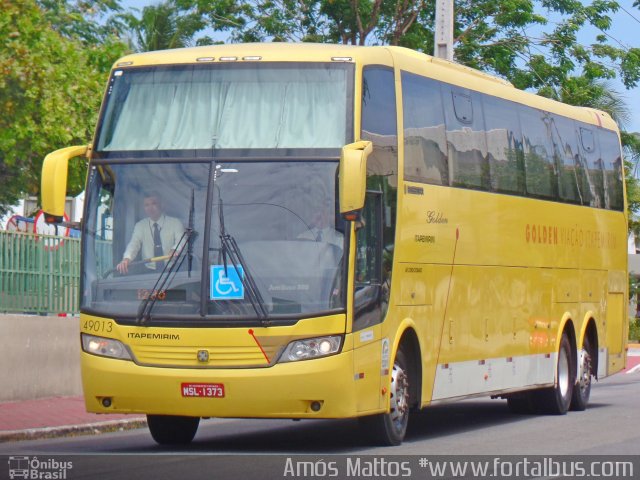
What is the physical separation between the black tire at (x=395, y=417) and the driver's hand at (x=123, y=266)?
8.95 feet

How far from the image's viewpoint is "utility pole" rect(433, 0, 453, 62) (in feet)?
78.3

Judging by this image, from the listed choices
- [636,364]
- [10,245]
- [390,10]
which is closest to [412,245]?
[10,245]

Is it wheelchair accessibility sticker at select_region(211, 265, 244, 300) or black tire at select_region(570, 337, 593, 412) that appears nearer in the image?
wheelchair accessibility sticker at select_region(211, 265, 244, 300)

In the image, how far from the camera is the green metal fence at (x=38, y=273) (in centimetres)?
1880

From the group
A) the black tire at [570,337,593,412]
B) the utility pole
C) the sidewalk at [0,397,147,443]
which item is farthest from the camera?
the utility pole

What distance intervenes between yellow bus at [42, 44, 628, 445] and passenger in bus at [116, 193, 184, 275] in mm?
15

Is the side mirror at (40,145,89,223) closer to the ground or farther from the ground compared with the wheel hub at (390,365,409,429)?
farther from the ground

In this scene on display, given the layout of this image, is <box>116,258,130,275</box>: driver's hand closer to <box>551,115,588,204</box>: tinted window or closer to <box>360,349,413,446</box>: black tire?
<box>360,349,413,446</box>: black tire

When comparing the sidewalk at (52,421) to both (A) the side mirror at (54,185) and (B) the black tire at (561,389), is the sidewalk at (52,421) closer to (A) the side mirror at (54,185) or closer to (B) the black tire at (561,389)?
(A) the side mirror at (54,185)

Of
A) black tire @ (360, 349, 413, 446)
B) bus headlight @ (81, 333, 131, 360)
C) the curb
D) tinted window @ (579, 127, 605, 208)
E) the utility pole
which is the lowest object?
the curb

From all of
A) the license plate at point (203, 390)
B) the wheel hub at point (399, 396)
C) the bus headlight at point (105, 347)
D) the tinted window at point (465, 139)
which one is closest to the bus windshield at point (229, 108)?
the bus headlight at point (105, 347)

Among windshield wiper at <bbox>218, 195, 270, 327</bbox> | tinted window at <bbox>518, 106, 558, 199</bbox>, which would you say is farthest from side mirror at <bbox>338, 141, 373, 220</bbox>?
tinted window at <bbox>518, 106, 558, 199</bbox>

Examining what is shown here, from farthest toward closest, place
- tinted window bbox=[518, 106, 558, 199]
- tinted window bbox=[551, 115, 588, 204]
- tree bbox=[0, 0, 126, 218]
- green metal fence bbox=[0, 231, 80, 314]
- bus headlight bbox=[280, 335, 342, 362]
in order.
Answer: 1. tinted window bbox=[551, 115, 588, 204]
2. green metal fence bbox=[0, 231, 80, 314]
3. tinted window bbox=[518, 106, 558, 199]
4. tree bbox=[0, 0, 126, 218]
5. bus headlight bbox=[280, 335, 342, 362]

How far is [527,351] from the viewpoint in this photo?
1816 cm
